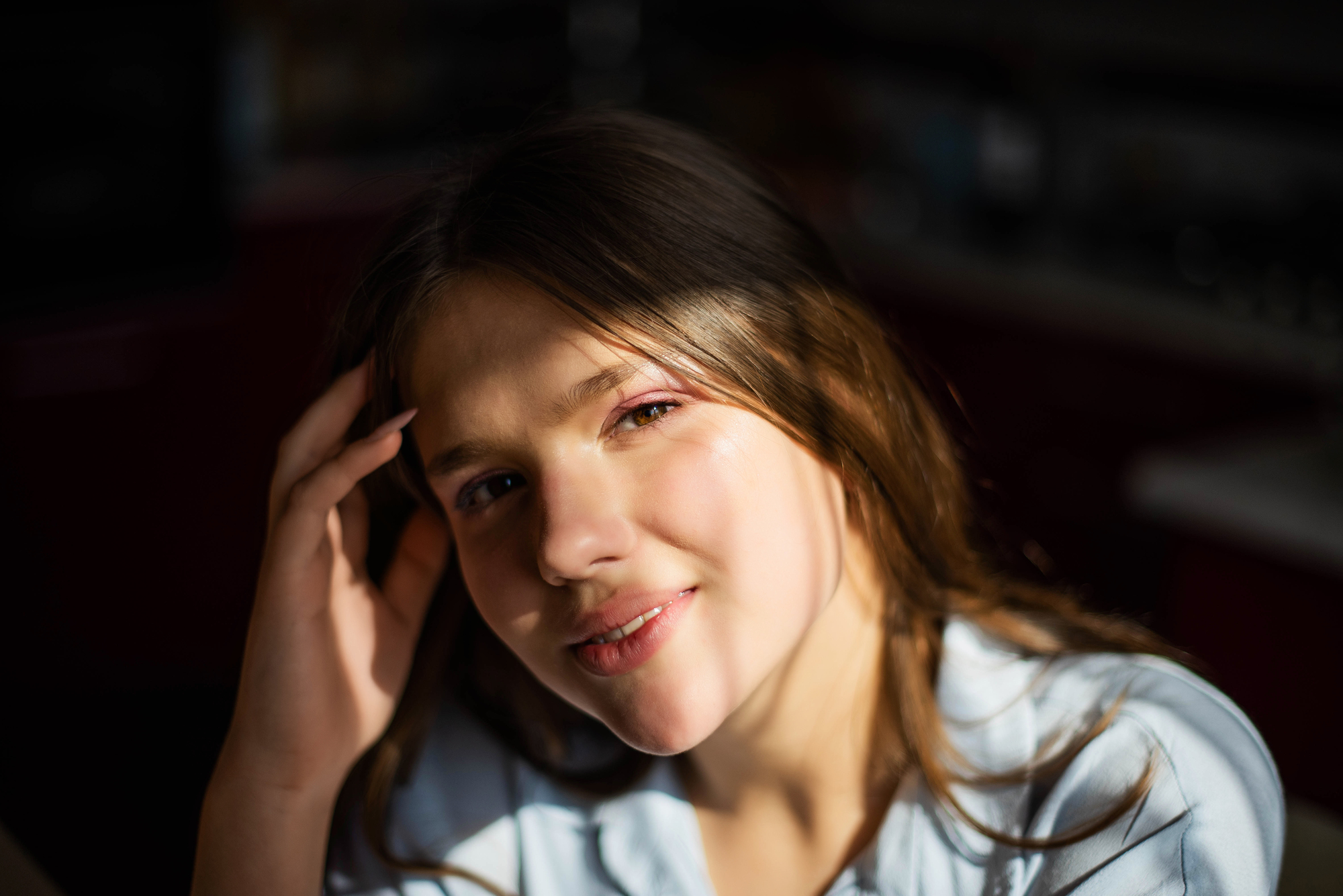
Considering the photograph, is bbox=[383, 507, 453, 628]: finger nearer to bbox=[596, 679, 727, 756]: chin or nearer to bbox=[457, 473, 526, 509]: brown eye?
bbox=[457, 473, 526, 509]: brown eye

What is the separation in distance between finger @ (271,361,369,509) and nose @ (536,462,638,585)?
8.6 inches

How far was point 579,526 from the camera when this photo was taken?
0.74m

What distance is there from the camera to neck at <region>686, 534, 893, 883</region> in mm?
903

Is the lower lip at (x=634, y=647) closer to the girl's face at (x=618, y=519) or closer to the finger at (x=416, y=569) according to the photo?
the girl's face at (x=618, y=519)

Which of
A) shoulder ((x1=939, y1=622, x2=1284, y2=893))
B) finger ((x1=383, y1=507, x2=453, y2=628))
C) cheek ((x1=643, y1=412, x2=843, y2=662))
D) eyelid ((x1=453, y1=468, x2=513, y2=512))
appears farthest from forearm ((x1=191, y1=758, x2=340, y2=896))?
shoulder ((x1=939, y1=622, x2=1284, y2=893))

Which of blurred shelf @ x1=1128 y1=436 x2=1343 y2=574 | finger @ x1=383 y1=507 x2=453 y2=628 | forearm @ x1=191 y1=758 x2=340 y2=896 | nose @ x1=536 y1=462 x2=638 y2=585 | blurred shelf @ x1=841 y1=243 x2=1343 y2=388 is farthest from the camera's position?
blurred shelf @ x1=841 y1=243 x2=1343 y2=388

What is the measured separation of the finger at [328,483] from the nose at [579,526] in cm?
14

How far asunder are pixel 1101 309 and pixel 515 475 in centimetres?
188

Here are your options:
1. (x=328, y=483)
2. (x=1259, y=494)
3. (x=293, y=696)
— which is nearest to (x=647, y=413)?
(x=328, y=483)

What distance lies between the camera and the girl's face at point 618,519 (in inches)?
29.6

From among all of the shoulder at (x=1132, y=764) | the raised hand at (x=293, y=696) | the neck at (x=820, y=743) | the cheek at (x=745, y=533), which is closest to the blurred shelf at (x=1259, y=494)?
the shoulder at (x=1132, y=764)

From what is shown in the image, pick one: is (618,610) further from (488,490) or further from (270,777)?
(270,777)

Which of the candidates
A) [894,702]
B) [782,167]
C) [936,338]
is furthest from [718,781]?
[782,167]

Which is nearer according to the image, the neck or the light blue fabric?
the light blue fabric
